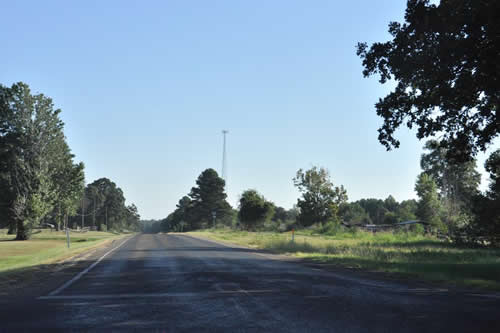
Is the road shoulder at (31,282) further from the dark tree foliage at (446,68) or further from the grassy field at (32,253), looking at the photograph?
the dark tree foliage at (446,68)

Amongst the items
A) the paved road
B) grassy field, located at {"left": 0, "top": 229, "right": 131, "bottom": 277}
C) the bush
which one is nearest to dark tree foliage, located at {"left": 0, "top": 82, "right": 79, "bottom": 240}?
grassy field, located at {"left": 0, "top": 229, "right": 131, "bottom": 277}

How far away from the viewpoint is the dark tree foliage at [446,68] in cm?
1264

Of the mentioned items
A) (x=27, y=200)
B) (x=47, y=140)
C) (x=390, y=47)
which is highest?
(x=47, y=140)

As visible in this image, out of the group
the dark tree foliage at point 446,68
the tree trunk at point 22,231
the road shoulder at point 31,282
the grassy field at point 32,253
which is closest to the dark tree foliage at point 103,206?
the tree trunk at point 22,231

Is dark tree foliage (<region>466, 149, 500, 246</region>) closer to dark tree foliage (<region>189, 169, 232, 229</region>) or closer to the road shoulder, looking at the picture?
the road shoulder

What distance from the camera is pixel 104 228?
149000 mm

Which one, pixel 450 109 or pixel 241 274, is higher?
pixel 450 109

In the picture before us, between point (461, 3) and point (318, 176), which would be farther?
point (318, 176)

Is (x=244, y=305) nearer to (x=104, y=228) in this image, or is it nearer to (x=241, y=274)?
(x=241, y=274)

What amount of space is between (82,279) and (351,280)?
7.93 m

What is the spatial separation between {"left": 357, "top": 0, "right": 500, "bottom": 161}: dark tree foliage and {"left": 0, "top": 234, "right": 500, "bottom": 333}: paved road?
253 inches

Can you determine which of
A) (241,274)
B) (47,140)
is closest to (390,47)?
(241,274)

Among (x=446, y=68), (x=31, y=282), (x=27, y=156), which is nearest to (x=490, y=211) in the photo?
(x=446, y=68)

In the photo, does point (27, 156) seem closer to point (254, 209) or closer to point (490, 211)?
point (254, 209)
